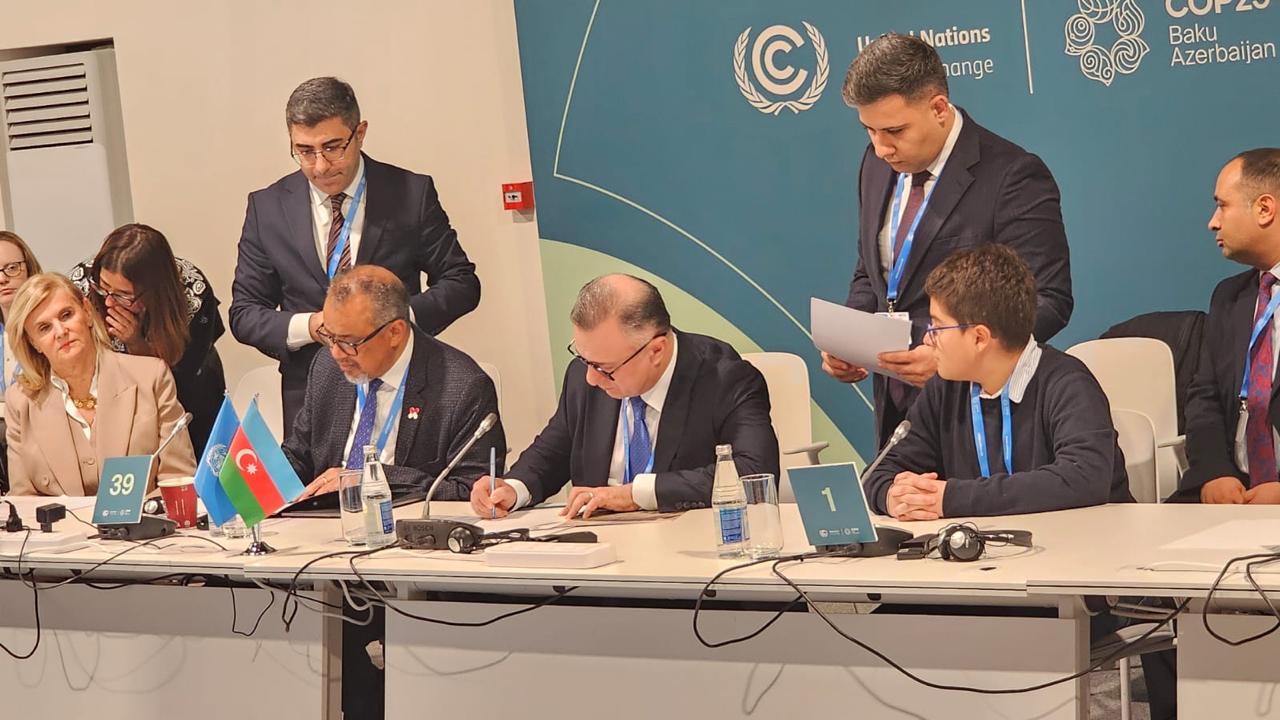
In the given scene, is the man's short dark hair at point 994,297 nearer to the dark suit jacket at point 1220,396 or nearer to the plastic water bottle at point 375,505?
the dark suit jacket at point 1220,396

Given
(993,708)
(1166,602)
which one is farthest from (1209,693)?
(993,708)

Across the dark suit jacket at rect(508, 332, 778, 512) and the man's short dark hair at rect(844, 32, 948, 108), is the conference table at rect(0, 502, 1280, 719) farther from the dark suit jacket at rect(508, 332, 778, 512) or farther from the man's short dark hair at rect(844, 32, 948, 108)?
the man's short dark hair at rect(844, 32, 948, 108)

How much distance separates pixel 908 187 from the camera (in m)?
4.00

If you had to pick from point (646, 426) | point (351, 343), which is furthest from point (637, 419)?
point (351, 343)

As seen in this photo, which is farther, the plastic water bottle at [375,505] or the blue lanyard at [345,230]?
the blue lanyard at [345,230]

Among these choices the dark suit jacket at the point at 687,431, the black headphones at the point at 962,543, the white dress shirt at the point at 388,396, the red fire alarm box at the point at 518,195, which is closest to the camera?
the black headphones at the point at 962,543

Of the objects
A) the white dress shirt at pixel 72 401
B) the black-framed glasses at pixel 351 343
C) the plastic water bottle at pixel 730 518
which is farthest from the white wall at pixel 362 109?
the plastic water bottle at pixel 730 518

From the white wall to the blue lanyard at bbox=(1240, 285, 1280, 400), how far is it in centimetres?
290

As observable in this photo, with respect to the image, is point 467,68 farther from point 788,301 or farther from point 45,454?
point 45,454

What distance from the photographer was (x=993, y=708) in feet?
8.13

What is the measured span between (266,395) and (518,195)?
1356 millimetres

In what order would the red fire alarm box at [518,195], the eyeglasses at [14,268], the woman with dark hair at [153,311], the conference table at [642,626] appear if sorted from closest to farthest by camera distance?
the conference table at [642,626] < the woman with dark hair at [153,311] < the eyeglasses at [14,268] < the red fire alarm box at [518,195]

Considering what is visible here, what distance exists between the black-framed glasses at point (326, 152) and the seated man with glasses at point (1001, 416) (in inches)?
101

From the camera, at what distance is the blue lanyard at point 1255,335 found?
12.4 feet
